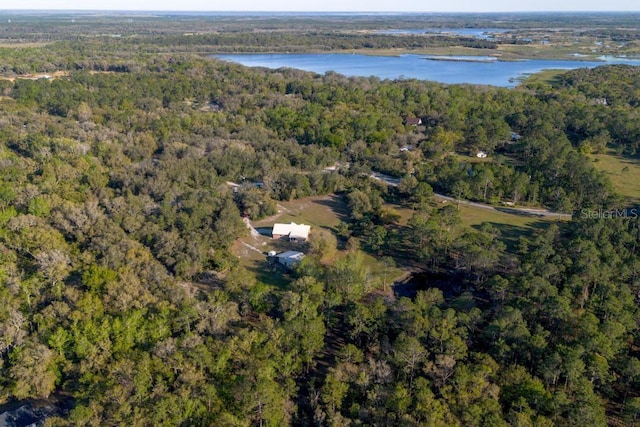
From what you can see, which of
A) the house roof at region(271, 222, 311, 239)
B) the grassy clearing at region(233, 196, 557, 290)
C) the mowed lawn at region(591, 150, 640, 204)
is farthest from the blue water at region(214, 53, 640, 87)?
the house roof at region(271, 222, 311, 239)

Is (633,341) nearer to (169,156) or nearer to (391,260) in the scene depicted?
(391,260)

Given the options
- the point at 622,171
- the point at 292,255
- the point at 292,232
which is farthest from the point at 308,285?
the point at 622,171

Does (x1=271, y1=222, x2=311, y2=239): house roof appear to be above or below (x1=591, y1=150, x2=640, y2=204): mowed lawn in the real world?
below

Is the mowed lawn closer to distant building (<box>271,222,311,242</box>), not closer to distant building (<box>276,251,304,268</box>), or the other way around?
distant building (<box>271,222,311,242</box>)

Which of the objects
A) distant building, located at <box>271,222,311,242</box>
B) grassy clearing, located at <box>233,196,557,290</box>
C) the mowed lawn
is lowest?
grassy clearing, located at <box>233,196,557,290</box>

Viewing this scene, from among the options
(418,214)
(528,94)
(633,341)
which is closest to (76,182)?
(418,214)

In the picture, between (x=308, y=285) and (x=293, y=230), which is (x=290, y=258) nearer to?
(x=293, y=230)
